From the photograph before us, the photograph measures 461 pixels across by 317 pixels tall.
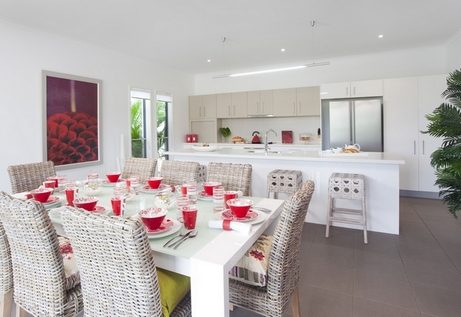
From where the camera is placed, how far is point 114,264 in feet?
3.64

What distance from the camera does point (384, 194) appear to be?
3270 mm

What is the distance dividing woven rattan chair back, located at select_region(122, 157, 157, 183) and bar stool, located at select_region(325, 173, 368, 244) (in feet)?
6.53

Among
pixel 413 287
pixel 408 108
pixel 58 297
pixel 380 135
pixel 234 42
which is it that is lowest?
pixel 413 287

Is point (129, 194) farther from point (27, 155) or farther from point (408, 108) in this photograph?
point (408, 108)

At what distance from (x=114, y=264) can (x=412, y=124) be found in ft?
17.1

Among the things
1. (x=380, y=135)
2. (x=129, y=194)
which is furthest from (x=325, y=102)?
(x=129, y=194)

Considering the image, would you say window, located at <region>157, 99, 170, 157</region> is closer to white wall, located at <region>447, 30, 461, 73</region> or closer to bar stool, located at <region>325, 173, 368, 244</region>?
bar stool, located at <region>325, 173, 368, 244</region>

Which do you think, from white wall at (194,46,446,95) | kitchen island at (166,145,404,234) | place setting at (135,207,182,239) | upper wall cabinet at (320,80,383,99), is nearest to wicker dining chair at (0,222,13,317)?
place setting at (135,207,182,239)

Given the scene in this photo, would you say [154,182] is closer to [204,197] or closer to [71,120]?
[204,197]

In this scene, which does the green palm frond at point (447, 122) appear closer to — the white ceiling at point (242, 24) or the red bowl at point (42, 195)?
the white ceiling at point (242, 24)

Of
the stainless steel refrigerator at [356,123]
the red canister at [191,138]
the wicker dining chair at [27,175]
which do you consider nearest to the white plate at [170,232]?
the wicker dining chair at [27,175]

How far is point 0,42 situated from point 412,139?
20.1 feet

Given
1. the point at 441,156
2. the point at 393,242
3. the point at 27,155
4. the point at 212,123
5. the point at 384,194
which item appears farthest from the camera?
the point at 212,123

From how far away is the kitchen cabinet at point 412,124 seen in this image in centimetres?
468
